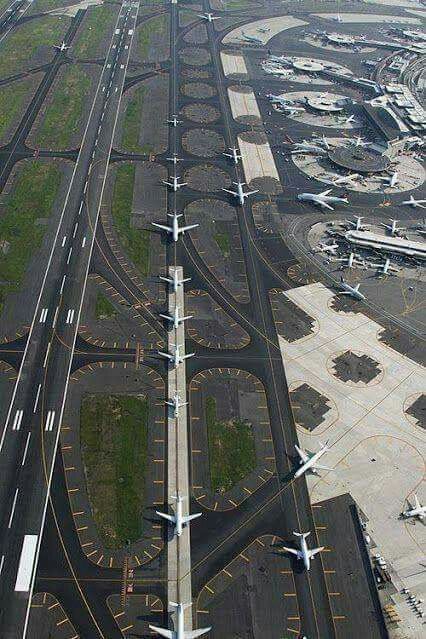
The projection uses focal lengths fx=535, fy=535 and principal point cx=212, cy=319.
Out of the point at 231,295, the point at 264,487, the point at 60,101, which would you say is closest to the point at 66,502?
the point at 264,487

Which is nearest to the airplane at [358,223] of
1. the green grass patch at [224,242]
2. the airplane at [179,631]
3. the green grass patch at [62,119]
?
the green grass patch at [224,242]

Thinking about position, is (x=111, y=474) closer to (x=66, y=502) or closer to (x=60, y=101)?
(x=66, y=502)

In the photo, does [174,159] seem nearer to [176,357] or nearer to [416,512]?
[176,357]

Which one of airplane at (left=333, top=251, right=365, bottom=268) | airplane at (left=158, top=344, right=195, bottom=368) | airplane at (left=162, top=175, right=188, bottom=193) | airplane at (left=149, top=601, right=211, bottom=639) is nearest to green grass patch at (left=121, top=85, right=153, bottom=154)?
airplane at (left=162, top=175, right=188, bottom=193)

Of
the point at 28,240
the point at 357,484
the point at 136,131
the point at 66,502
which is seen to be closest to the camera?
the point at 66,502

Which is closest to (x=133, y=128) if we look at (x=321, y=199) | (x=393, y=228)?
(x=321, y=199)

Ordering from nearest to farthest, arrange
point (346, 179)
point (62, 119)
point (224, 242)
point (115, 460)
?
point (115, 460), point (224, 242), point (346, 179), point (62, 119)
